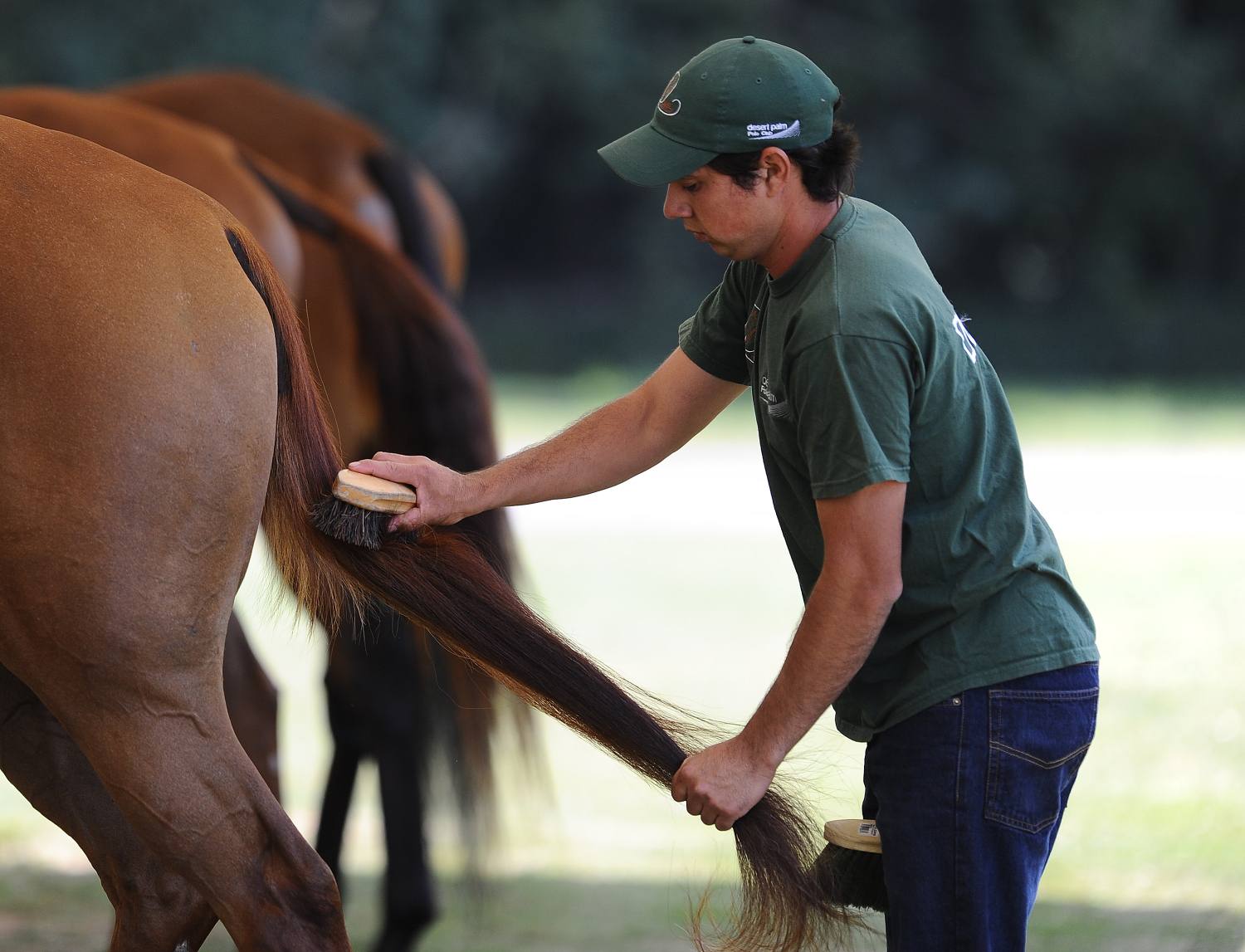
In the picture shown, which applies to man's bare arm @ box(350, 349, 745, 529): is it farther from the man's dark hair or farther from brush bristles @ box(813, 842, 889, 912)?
brush bristles @ box(813, 842, 889, 912)

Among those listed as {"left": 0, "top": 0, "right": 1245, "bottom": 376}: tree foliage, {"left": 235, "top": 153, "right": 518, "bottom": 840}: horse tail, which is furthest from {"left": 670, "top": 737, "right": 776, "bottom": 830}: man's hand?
{"left": 0, "top": 0, "right": 1245, "bottom": 376}: tree foliage

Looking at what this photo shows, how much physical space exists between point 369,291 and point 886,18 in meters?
17.0

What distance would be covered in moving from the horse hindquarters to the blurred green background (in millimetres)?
400

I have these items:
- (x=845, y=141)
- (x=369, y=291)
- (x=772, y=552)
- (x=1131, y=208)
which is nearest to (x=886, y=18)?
(x=1131, y=208)

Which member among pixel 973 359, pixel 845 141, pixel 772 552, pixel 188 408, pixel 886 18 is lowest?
pixel 772 552

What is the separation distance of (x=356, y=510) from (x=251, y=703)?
1127 mm

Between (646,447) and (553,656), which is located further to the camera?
(646,447)

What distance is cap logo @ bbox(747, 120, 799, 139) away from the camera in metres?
1.71

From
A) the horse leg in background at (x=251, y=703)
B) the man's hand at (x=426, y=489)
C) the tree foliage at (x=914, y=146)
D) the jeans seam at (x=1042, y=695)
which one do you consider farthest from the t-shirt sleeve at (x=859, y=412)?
the tree foliage at (x=914, y=146)

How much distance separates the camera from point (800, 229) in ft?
5.91

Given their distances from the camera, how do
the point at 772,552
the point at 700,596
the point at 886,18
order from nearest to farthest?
the point at 700,596
the point at 772,552
the point at 886,18

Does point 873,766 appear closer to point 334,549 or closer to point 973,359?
point 973,359

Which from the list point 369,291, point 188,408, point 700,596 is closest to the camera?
point 188,408

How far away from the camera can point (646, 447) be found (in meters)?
2.18
